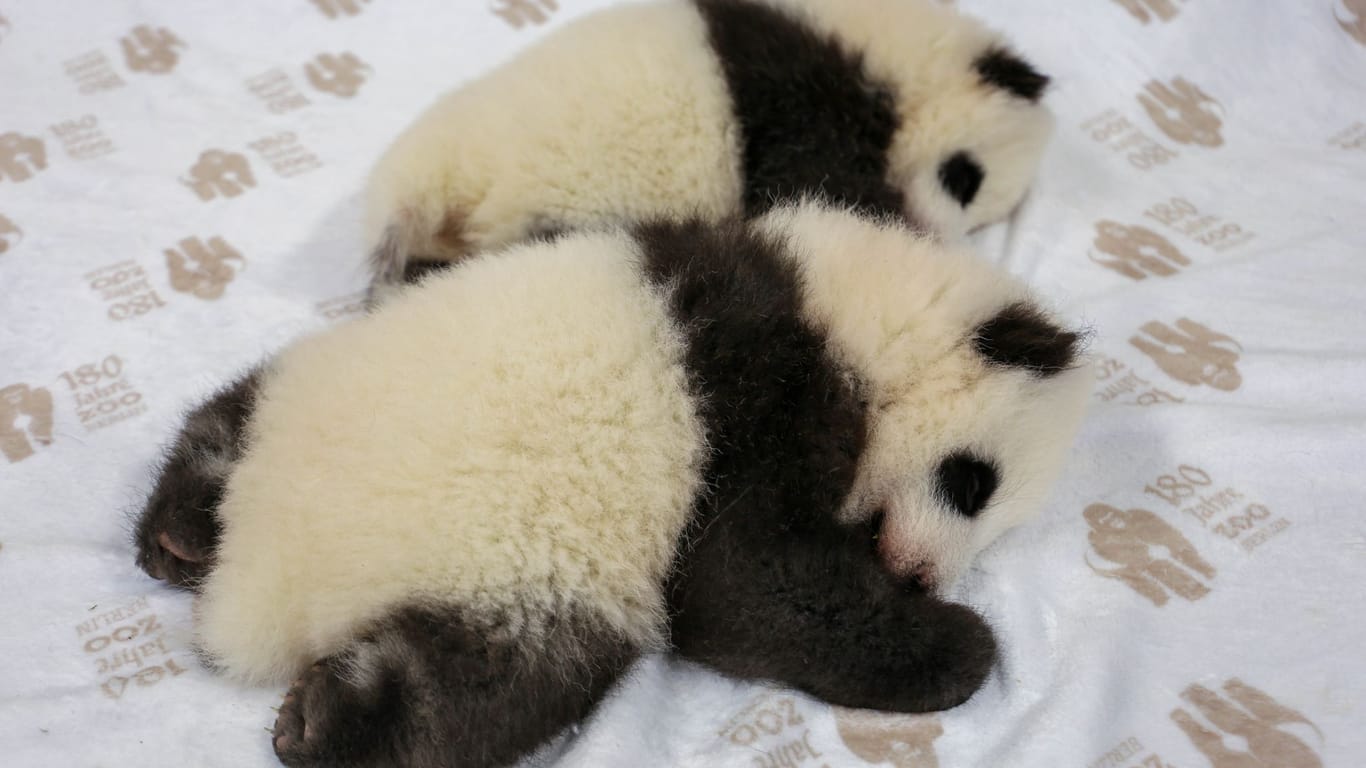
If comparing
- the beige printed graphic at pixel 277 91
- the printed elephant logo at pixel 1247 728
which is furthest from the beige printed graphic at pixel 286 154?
the printed elephant logo at pixel 1247 728

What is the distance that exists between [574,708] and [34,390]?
1.74m

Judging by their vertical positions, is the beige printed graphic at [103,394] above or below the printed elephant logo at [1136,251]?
below

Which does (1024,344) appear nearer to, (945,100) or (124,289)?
(945,100)

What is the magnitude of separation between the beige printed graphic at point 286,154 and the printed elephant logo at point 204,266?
0.38 m

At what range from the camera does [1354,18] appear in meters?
3.84

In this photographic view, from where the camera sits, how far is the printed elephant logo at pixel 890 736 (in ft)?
6.93

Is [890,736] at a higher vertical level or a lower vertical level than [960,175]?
lower

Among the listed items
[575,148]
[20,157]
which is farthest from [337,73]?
[575,148]

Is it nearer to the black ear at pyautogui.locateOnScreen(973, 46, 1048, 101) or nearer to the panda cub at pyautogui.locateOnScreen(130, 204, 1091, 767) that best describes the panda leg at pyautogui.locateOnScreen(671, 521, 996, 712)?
the panda cub at pyautogui.locateOnScreen(130, 204, 1091, 767)

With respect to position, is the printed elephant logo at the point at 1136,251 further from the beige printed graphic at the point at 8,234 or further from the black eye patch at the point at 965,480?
the beige printed graphic at the point at 8,234

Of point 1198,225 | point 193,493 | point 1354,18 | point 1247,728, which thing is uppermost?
point 1354,18

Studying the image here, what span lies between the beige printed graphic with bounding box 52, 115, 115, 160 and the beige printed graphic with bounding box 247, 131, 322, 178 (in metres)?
0.45

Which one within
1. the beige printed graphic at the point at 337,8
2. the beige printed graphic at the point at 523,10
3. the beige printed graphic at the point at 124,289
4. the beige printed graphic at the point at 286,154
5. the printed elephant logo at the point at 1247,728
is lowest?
the beige printed graphic at the point at 124,289

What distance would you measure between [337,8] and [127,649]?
2716mm
